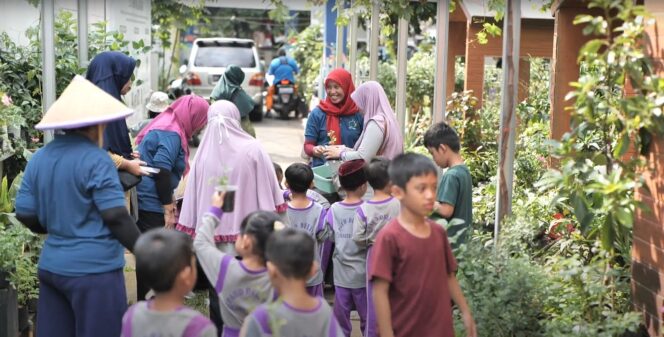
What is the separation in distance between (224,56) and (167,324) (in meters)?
20.1

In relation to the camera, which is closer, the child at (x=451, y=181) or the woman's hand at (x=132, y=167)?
the child at (x=451, y=181)

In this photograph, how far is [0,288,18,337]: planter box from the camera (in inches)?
225

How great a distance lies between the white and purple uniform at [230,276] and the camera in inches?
181

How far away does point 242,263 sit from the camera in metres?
4.61

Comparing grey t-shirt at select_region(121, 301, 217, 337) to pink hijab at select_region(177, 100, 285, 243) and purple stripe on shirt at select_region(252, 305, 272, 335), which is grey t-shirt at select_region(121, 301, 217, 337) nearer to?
purple stripe on shirt at select_region(252, 305, 272, 335)

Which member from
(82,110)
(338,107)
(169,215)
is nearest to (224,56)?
(338,107)

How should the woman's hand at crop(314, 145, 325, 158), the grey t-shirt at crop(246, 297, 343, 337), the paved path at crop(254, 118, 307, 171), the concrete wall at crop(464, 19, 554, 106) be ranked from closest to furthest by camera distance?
the grey t-shirt at crop(246, 297, 343, 337), the woman's hand at crop(314, 145, 325, 158), the concrete wall at crop(464, 19, 554, 106), the paved path at crop(254, 118, 307, 171)

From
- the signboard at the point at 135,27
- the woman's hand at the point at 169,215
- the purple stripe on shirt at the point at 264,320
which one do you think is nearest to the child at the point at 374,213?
the woman's hand at the point at 169,215

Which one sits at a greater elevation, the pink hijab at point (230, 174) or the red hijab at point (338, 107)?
the red hijab at point (338, 107)

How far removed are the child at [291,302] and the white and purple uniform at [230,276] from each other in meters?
0.52

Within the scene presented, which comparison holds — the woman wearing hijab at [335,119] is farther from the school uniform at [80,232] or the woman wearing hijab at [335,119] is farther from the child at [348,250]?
the school uniform at [80,232]

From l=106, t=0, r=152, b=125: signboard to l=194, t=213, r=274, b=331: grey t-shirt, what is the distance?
23.3 feet

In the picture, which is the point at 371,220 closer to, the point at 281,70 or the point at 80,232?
the point at 80,232

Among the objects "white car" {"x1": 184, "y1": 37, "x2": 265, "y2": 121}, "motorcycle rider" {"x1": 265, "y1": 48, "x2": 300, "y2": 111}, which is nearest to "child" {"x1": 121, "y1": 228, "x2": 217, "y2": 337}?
"white car" {"x1": 184, "y1": 37, "x2": 265, "y2": 121}
